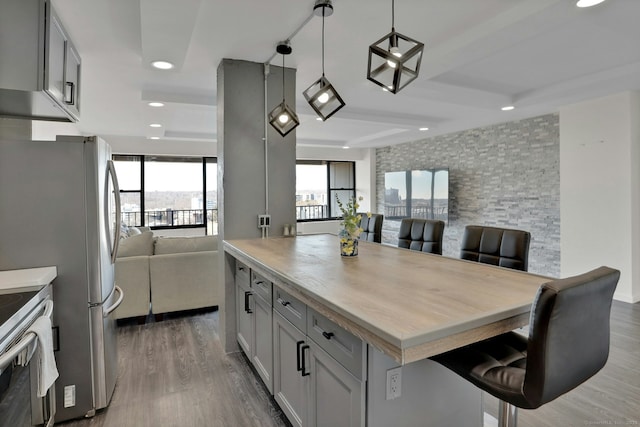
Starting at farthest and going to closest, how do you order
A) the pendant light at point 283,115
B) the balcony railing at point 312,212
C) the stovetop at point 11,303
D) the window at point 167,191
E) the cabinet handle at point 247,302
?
the balcony railing at point 312,212 → the window at point 167,191 → the pendant light at point 283,115 → the cabinet handle at point 247,302 → the stovetop at point 11,303

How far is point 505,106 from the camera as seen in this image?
4.59 m

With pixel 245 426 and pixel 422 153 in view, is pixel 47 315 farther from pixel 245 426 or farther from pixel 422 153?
pixel 422 153

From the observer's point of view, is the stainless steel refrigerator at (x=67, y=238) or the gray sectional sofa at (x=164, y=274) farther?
the gray sectional sofa at (x=164, y=274)

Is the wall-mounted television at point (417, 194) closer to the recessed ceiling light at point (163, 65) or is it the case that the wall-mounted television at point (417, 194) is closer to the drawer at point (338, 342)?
the recessed ceiling light at point (163, 65)

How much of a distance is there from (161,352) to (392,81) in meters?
2.82

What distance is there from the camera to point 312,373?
1622 millimetres

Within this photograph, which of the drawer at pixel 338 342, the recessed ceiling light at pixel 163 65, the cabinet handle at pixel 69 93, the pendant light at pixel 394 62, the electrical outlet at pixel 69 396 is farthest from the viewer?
the recessed ceiling light at pixel 163 65

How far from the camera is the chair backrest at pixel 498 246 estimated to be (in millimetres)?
2307

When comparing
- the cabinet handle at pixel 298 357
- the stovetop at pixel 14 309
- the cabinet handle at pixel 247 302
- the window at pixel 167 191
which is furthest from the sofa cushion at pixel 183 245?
the window at pixel 167 191

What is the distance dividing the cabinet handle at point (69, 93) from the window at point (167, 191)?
5.46 m

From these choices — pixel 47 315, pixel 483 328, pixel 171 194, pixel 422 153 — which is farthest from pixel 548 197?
pixel 171 194

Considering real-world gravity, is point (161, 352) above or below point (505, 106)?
below

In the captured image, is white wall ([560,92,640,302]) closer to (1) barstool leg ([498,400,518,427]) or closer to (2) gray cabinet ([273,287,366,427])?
(1) barstool leg ([498,400,518,427])

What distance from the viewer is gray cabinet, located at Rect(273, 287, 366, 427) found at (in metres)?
1.32
